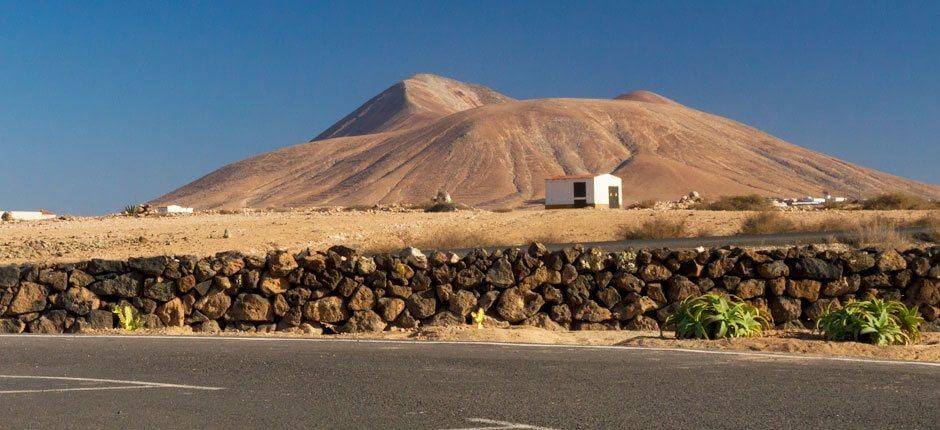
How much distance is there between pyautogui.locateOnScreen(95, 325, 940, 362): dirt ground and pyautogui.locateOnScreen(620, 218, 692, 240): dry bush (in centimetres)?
1969

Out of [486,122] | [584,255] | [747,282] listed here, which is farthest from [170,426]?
[486,122]

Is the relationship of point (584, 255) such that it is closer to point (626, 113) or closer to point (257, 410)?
point (257, 410)

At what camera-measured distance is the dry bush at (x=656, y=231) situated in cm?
3344

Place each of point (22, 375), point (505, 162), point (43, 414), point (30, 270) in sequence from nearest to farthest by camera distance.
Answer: point (43, 414) → point (22, 375) → point (30, 270) → point (505, 162)

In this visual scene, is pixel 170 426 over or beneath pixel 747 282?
beneath

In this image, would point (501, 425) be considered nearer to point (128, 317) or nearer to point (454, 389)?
point (454, 389)

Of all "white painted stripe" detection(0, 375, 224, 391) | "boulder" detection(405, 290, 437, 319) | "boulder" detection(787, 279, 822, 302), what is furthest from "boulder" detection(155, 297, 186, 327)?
"boulder" detection(787, 279, 822, 302)

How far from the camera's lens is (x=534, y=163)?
124m

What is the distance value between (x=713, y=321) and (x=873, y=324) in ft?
6.31

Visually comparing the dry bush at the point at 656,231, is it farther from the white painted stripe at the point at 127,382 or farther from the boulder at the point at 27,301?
the white painted stripe at the point at 127,382

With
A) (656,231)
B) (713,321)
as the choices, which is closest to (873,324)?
(713,321)

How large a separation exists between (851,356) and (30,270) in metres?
12.3

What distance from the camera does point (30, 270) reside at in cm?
1530

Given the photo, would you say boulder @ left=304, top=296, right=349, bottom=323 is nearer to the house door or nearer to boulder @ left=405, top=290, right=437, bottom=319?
boulder @ left=405, top=290, right=437, bottom=319
